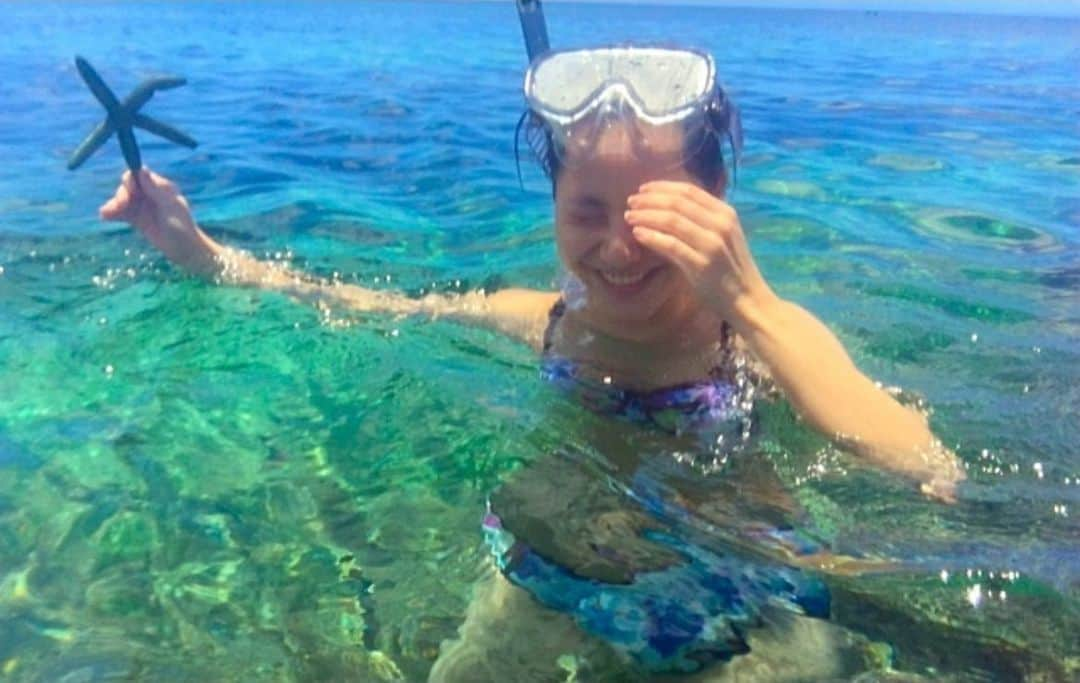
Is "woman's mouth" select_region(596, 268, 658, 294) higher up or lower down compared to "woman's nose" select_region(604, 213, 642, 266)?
lower down

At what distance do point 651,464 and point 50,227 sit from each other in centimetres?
445

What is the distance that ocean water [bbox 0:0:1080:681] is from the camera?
2.65 metres

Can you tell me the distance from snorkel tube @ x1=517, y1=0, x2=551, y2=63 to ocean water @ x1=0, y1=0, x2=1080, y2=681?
1.17 ft

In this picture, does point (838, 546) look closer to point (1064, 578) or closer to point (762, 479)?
point (762, 479)

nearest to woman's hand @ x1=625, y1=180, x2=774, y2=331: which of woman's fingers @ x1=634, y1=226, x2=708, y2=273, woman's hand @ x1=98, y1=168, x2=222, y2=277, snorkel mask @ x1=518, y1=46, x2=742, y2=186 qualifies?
woman's fingers @ x1=634, y1=226, x2=708, y2=273

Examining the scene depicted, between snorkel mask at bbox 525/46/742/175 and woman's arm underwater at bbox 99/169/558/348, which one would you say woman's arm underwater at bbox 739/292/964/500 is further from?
woman's arm underwater at bbox 99/169/558/348

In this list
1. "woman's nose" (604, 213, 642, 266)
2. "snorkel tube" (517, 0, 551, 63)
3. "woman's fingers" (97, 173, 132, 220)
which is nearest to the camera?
"woman's nose" (604, 213, 642, 266)

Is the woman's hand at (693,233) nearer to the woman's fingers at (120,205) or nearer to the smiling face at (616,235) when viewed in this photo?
the smiling face at (616,235)

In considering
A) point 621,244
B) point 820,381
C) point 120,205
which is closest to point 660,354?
point 621,244

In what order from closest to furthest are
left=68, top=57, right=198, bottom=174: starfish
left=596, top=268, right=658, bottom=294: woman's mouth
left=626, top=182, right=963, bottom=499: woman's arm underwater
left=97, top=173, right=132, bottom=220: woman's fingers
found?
left=626, top=182, right=963, bottom=499: woman's arm underwater → left=596, top=268, right=658, bottom=294: woman's mouth → left=68, top=57, right=198, bottom=174: starfish → left=97, top=173, right=132, bottom=220: woman's fingers

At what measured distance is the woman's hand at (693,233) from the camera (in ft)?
8.46

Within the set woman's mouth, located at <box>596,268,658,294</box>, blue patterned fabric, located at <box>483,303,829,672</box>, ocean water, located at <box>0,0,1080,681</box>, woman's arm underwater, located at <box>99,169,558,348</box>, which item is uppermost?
woman's mouth, located at <box>596,268,658,294</box>

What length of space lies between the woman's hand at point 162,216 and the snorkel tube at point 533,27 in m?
1.30

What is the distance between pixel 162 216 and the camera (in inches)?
143
